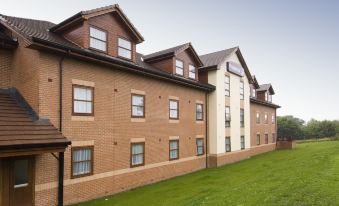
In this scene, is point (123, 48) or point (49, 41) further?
point (123, 48)

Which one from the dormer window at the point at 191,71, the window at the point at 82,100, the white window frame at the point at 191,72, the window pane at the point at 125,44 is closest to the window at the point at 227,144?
the white window frame at the point at 191,72

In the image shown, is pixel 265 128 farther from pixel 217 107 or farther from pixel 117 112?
pixel 117 112

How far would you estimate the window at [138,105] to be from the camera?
17.4 metres

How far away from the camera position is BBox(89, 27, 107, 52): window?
15.7 m

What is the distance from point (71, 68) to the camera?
13852mm

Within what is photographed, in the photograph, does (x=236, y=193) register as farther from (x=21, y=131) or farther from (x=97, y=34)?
(x=97, y=34)

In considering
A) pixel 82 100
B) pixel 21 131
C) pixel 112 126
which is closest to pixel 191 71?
pixel 112 126

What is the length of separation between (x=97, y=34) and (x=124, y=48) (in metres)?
2.13

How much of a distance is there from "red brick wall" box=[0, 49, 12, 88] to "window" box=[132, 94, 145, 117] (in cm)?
664

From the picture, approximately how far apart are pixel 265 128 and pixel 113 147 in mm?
29617

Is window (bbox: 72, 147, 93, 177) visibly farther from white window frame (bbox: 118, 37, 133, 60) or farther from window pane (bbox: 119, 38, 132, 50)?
window pane (bbox: 119, 38, 132, 50)

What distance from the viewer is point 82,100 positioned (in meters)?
14.3

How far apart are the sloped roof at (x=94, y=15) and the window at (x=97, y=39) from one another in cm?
79

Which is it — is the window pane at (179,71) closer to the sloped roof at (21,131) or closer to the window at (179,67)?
the window at (179,67)
